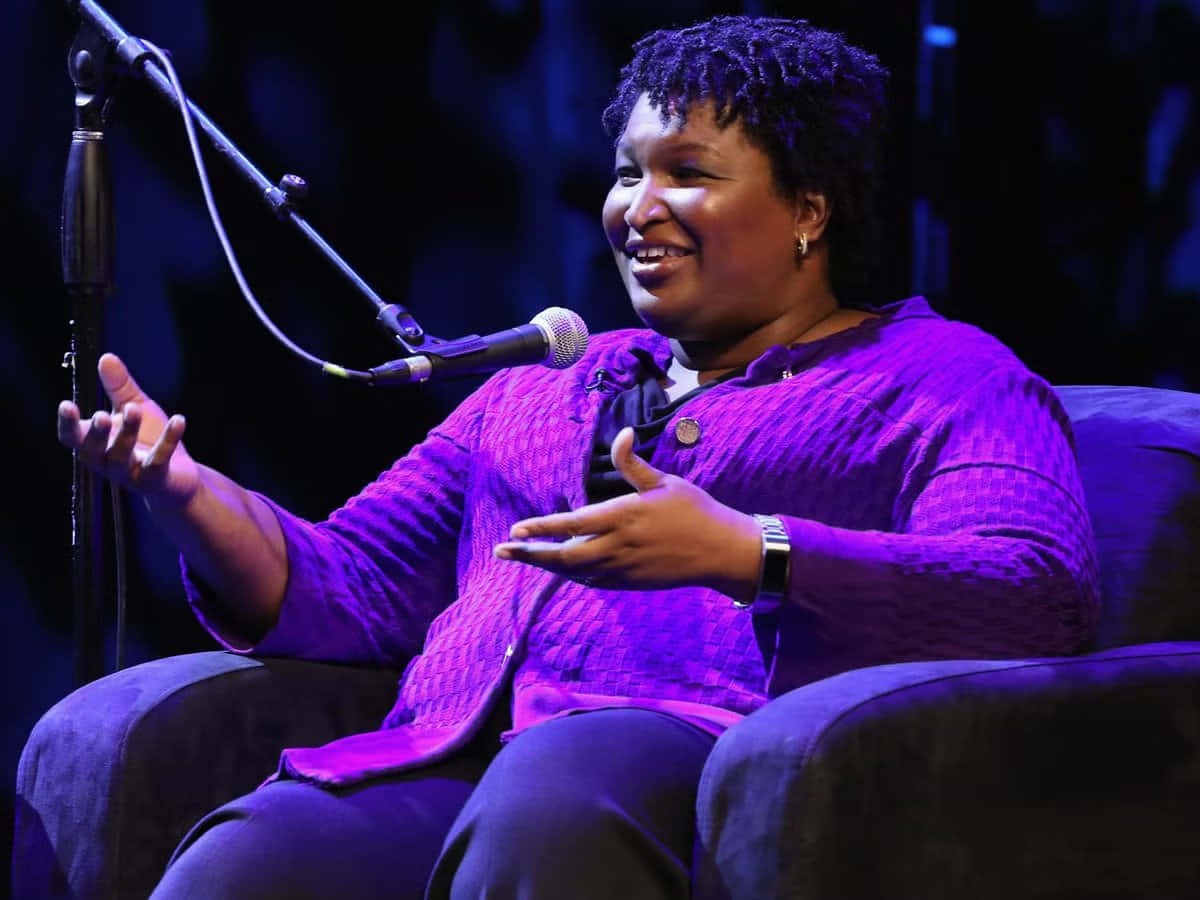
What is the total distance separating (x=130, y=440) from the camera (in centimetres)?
139

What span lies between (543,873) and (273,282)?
4.26ft

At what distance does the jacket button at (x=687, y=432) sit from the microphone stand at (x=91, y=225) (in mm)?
390

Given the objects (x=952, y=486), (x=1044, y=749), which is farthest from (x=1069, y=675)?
(x=952, y=486)

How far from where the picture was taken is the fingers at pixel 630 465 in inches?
49.9

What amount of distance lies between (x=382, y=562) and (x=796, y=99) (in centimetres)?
70

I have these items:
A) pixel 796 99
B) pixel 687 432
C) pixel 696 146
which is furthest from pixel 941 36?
pixel 687 432

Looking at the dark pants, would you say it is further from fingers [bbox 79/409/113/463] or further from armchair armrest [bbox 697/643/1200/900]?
Answer: fingers [bbox 79/409/113/463]

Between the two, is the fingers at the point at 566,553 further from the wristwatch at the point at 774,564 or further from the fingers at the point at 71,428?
the fingers at the point at 71,428

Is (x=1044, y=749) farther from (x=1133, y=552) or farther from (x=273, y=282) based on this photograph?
(x=273, y=282)

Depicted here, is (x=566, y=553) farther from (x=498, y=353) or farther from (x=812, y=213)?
(x=812, y=213)

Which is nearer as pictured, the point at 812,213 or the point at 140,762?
the point at 140,762

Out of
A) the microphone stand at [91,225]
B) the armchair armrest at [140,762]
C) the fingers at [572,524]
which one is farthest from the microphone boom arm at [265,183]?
the armchair armrest at [140,762]

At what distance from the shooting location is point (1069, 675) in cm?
135

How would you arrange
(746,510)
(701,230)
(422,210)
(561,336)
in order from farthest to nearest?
(422,210) < (701,230) < (746,510) < (561,336)
